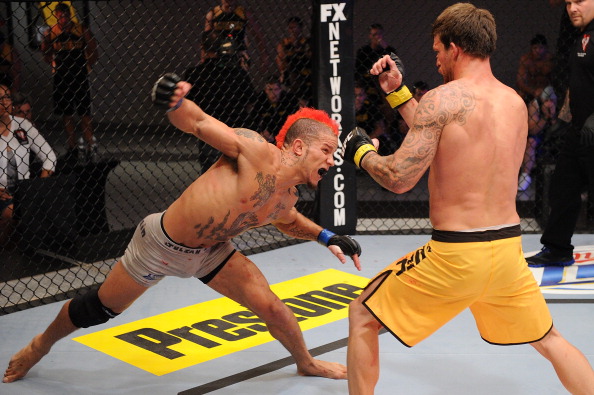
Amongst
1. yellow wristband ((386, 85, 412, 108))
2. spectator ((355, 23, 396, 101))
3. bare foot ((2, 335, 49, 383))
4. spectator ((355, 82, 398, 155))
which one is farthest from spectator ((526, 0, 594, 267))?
bare foot ((2, 335, 49, 383))

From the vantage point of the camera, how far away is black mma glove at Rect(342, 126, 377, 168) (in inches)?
92.3

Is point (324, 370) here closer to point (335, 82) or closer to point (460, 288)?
point (460, 288)

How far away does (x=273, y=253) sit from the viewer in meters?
4.67

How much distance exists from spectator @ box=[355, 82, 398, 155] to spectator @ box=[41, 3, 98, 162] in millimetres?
2171

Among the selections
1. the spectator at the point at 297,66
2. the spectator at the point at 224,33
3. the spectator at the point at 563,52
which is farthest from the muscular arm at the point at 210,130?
the spectator at the point at 563,52

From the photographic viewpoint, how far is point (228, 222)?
2.57 metres

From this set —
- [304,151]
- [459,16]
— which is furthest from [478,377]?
[459,16]

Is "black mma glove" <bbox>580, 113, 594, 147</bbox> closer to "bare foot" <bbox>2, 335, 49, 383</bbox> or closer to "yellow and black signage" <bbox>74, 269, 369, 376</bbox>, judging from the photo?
"yellow and black signage" <bbox>74, 269, 369, 376</bbox>

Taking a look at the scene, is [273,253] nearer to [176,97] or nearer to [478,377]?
[478,377]

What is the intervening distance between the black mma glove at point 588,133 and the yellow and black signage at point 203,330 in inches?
53.4

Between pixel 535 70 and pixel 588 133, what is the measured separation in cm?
268

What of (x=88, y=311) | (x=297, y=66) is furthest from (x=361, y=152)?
(x=297, y=66)

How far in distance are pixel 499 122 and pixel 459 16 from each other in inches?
13.0

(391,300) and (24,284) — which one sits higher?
(391,300)
